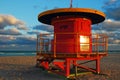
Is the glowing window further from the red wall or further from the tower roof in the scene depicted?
the tower roof

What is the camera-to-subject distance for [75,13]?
1297cm

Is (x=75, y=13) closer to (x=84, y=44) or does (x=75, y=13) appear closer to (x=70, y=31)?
(x=70, y=31)

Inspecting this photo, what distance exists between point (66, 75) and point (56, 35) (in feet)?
8.49

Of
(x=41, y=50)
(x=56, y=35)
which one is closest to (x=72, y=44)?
(x=56, y=35)

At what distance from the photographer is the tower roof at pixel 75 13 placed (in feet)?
41.3

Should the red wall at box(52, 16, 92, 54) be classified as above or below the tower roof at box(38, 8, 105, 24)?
below

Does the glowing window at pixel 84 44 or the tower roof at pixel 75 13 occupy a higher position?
the tower roof at pixel 75 13

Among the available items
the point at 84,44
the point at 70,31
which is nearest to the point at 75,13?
the point at 70,31

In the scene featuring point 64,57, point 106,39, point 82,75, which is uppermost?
point 106,39

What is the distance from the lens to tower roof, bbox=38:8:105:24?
1260cm

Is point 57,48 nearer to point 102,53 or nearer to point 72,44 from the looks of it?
A: point 72,44

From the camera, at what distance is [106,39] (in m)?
14.2

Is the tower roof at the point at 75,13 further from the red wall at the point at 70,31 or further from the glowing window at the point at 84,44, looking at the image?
the glowing window at the point at 84,44

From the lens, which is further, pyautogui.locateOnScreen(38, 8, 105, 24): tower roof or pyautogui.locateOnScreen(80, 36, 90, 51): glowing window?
pyautogui.locateOnScreen(80, 36, 90, 51): glowing window
